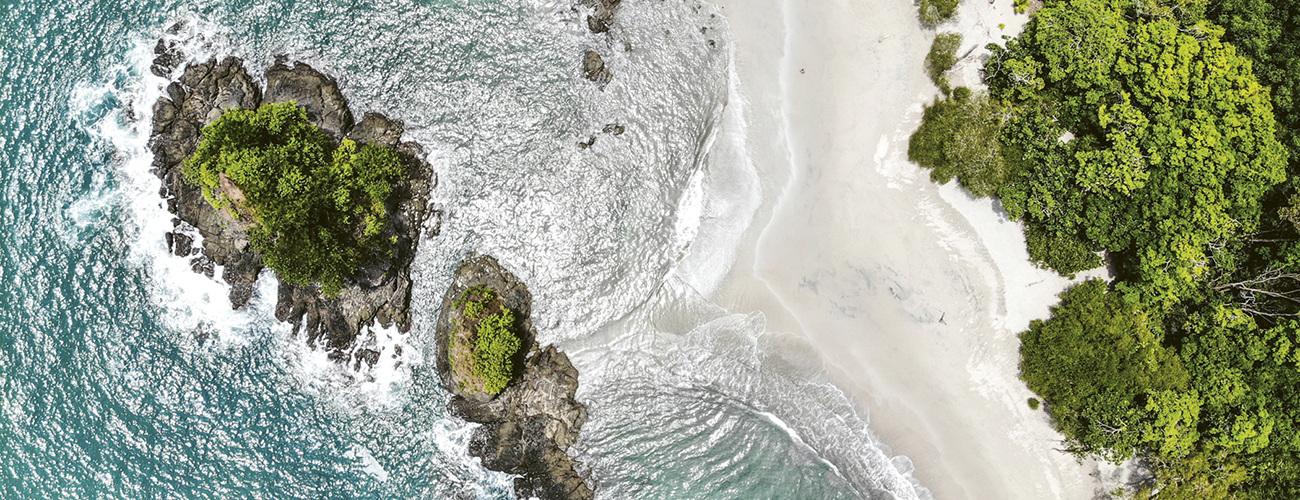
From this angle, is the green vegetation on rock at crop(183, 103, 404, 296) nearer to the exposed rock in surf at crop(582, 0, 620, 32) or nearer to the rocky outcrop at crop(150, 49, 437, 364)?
the rocky outcrop at crop(150, 49, 437, 364)

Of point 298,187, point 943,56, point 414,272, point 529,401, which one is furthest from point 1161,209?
point 298,187

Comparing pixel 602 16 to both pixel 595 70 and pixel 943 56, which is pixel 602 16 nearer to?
pixel 595 70

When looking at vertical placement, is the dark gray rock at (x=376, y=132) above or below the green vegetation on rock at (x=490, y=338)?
above

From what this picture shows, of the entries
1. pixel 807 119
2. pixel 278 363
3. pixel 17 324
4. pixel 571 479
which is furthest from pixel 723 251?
pixel 17 324

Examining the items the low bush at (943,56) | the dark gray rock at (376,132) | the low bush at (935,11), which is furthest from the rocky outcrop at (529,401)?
the low bush at (935,11)

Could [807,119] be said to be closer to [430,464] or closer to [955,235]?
[955,235]

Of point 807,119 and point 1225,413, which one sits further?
point 807,119

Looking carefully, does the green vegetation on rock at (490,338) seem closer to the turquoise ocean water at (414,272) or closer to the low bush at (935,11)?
the turquoise ocean water at (414,272)
